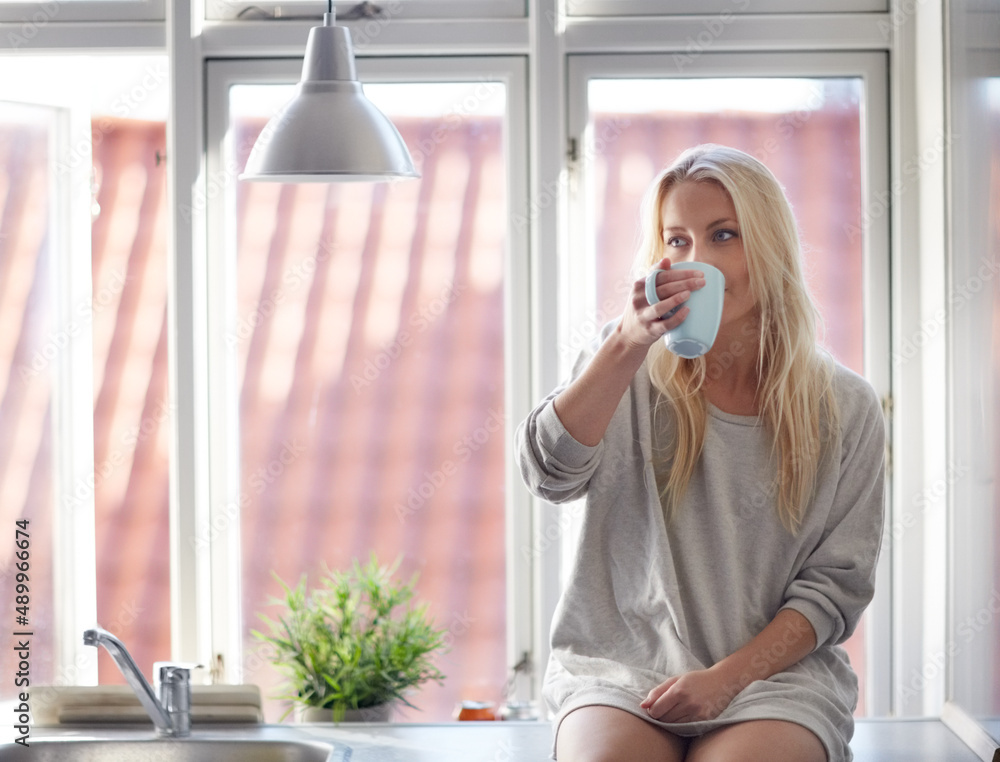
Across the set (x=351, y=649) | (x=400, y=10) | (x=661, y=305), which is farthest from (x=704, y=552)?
(x=400, y=10)

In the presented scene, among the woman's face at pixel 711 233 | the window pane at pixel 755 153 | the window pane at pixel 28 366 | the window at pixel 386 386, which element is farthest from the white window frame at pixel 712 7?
the window pane at pixel 28 366

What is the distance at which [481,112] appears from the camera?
2.36 metres

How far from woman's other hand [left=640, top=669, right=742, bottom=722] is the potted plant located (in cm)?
77

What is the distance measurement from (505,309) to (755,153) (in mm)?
625

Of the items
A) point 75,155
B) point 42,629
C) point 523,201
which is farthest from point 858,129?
point 42,629

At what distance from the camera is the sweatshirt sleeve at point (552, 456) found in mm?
1512

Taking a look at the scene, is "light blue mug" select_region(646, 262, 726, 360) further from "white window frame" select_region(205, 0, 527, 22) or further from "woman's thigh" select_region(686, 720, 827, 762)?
"white window frame" select_region(205, 0, 527, 22)

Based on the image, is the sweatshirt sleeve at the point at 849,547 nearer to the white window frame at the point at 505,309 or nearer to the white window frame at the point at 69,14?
the white window frame at the point at 505,309

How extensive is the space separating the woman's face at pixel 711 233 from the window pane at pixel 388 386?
33.2 inches

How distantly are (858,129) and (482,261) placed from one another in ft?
2.75

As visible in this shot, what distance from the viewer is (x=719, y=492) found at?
5.25 feet

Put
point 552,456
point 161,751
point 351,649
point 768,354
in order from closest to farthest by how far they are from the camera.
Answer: point 552,456 < point 768,354 < point 161,751 < point 351,649

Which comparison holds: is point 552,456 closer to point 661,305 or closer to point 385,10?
point 661,305

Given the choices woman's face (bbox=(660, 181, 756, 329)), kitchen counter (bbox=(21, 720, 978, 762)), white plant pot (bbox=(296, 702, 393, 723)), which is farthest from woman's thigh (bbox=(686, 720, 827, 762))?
white plant pot (bbox=(296, 702, 393, 723))
